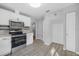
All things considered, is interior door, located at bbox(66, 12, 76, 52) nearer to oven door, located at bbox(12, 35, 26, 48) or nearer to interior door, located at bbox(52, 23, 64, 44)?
interior door, located at bbox(52, 23, 64, 44)

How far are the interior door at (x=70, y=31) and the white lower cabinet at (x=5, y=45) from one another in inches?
102

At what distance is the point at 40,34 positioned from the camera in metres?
5.67

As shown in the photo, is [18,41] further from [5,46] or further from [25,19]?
[25,19]

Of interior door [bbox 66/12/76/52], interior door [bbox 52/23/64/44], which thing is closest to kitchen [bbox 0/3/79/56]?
interior door [bbox 66/12/76/52]

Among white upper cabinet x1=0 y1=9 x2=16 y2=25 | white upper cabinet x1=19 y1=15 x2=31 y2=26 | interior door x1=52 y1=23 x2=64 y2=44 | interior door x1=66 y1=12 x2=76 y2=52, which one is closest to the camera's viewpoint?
white upper cabinet x1=0 y1=9 x2=16 y2=25

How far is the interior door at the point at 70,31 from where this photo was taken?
2828 millimetres

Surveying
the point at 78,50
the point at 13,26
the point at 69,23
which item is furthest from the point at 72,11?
the point at 13,26

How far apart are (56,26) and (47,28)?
2.15 feet

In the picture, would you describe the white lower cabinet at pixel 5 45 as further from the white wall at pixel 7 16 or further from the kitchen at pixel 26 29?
the white wall at pixel 7 16

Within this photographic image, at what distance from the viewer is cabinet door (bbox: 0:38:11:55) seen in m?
2.19

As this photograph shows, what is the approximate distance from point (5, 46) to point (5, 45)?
0.04 meters

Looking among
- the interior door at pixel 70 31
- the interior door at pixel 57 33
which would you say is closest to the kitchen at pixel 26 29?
the interior door at pixel 70 31

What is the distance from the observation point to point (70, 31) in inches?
115

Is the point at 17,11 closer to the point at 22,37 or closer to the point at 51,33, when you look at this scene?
the point at 22,37
